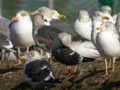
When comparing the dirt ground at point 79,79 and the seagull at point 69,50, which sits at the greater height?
the seagull at point 69,50

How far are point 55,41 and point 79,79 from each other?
1.44m

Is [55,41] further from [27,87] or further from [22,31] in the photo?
[22,31]

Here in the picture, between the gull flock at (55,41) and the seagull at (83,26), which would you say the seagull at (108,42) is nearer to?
the gull flock at (55,41)

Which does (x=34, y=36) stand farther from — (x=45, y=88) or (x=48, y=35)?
(x=45, y=88)

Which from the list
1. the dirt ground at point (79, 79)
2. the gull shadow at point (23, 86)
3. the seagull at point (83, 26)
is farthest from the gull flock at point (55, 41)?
the gull shadow at point (23, 86)

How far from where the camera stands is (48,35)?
39.5 feet

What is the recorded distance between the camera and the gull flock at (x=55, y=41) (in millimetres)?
8992

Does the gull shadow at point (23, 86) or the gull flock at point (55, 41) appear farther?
the gull shadow at point (23, 86)

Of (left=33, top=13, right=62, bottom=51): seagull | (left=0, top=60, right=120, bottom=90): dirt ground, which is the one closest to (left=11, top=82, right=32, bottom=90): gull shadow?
(left=0, top=60, right=120, bottom=90): dirt ground

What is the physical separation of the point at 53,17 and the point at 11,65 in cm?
395

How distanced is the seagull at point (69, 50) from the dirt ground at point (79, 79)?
0.30 metres

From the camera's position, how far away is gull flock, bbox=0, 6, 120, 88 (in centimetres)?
899

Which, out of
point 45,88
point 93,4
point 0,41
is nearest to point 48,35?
point 0,41

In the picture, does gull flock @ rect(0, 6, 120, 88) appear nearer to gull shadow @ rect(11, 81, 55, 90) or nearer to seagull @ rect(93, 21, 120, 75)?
seagull @ rect(93, 21, 120, 75)
